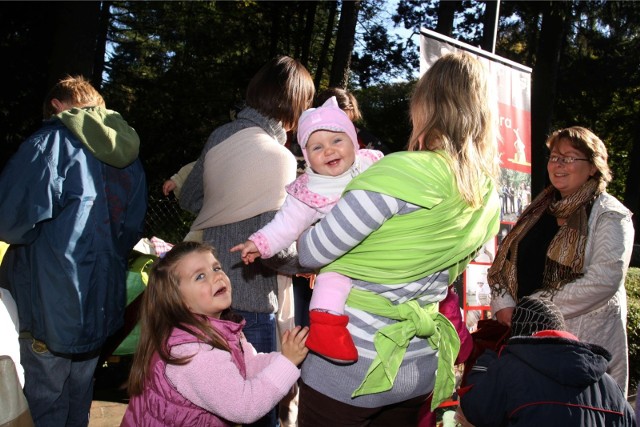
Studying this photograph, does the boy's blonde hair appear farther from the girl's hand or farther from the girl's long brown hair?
the girl's hand

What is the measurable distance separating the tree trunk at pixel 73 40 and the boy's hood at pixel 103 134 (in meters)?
5.16

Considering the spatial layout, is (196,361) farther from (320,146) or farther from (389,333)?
(320,146)

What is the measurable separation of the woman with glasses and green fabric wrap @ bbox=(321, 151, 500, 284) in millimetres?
1787

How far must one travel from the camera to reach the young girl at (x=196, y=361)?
91.1 inches

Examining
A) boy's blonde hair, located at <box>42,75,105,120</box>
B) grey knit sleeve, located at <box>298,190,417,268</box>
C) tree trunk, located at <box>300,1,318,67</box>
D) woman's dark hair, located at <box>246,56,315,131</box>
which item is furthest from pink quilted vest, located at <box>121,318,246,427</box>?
tree trunk, located at <box>300,1,318,67</box>

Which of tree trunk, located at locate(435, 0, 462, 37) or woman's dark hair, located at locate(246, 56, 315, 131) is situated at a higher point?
tree trunk, located at locate(435, 0, 462, 37)

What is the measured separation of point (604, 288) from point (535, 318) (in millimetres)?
1020

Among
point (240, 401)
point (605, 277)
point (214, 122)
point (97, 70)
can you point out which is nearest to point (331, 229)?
point (240, 401)

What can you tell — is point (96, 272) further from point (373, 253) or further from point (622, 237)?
point (622, 237)

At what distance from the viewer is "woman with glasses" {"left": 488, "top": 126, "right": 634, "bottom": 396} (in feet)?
11.7

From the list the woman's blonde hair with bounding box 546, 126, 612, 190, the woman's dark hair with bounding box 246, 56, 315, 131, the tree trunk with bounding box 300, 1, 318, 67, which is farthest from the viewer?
the tree trunk with bounding box 300, 1, 318, 67

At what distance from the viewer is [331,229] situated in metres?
1.99

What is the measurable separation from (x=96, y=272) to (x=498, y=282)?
2.32 m

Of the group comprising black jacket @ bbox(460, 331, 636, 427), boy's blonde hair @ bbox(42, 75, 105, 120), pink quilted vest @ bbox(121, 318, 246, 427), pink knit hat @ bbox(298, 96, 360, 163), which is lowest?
pink quilted vest @ bbox(121, 318, 246, 427)
